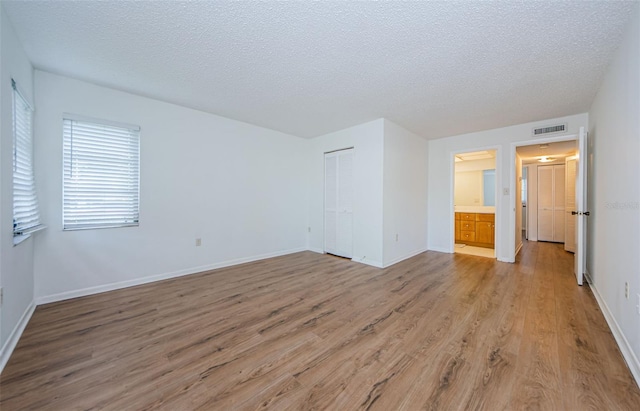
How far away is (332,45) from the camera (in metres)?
2.07

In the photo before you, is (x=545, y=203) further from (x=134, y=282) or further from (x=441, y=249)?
(x=134, y=282)

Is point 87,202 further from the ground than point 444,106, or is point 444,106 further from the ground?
point 444,106

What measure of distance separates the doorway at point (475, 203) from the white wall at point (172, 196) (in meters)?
3.90

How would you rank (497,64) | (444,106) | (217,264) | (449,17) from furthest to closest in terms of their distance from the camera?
1. (217,264)
2. (444,106)
3. (497,64)
4. (449,17)

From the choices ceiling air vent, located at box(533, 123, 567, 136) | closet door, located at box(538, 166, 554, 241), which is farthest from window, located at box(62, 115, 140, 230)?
closet door, located at box(538, 166, 554, 241)

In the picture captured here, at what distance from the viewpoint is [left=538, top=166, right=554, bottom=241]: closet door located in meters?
6.33

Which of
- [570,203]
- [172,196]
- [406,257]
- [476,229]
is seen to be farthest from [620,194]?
[172,196]

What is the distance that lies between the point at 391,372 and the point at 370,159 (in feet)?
10.4

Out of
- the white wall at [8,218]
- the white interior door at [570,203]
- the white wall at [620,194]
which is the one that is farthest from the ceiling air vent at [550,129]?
the white wall at [8,218]

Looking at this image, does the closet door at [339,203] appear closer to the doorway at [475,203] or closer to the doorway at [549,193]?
the doorway at [475,203]

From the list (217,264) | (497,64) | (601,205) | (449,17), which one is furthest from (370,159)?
(217,264)

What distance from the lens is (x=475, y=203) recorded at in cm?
693

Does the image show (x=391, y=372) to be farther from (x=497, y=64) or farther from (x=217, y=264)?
(x=217, y=264)

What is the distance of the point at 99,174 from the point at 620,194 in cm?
521
